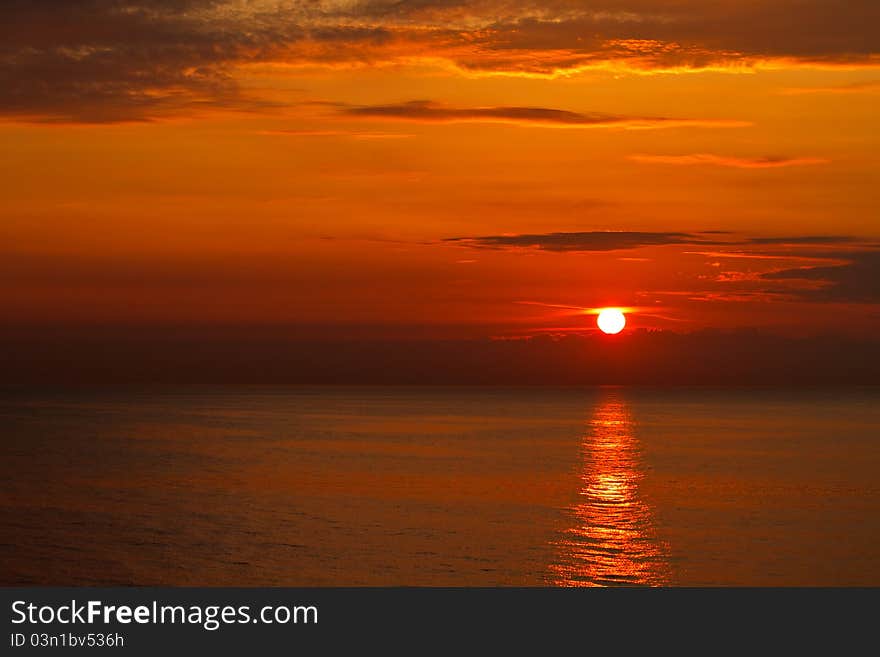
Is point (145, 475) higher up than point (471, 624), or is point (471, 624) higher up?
point (145, 475)

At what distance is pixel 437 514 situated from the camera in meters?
61.7

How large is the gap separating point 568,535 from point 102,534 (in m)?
23.2

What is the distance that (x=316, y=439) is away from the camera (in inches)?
5305

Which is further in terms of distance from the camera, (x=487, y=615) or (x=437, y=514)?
(x=437, y=514)

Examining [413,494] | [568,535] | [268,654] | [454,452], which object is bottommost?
[268,654]

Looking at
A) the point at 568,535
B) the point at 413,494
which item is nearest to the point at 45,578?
the point at 568,535

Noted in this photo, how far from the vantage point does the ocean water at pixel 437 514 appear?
4575 centimetres

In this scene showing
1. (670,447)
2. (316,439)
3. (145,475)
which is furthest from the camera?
(316,439)

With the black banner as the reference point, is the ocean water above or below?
above

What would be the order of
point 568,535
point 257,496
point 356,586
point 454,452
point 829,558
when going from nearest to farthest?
point 356,586 → point 829,558 → point 568,535 → point 257,496 → point 454,452

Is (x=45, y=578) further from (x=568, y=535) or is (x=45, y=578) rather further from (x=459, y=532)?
(x=568, y=535)

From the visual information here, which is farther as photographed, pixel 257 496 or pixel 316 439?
pixel 316 439

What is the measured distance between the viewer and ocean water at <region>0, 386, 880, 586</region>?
45.8 m

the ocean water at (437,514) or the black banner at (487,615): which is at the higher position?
the ocean water at (437,514)
